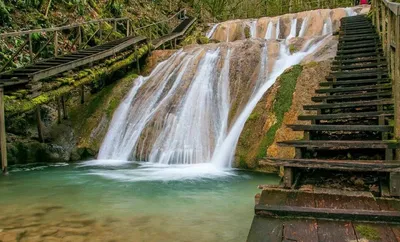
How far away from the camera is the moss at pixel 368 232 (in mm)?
2801

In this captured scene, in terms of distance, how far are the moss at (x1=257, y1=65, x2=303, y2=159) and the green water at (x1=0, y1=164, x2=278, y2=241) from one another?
0.80 m

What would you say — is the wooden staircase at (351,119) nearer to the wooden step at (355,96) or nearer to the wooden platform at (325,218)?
the wooden step at (355,96)

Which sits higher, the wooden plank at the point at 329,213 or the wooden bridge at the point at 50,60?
the wooden bridge at the point at 50,60

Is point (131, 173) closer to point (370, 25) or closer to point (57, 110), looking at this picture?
point (57, 110)

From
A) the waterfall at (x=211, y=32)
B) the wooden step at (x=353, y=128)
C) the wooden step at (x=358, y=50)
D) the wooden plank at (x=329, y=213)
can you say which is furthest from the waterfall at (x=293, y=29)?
the wooden plank at (x=329, y=213)

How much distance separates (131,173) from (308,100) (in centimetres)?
439

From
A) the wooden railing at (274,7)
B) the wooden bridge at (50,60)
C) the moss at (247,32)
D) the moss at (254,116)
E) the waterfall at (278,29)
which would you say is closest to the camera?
the wooden bridge at (50,60)

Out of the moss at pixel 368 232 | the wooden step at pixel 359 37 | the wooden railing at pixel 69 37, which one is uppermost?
the wooden railing at pixel 69 37

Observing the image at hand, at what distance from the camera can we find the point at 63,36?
13641mm

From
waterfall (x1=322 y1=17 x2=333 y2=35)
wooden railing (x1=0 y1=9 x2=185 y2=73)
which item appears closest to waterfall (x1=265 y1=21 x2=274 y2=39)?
waterfall (x1=322 y1=17 x2=333 y2=35)

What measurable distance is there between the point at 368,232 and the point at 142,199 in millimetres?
4177

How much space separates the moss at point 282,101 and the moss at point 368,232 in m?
5.25

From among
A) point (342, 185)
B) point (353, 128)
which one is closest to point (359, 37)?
point (353, 128)

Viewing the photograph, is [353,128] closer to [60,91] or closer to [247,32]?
[60,91]
